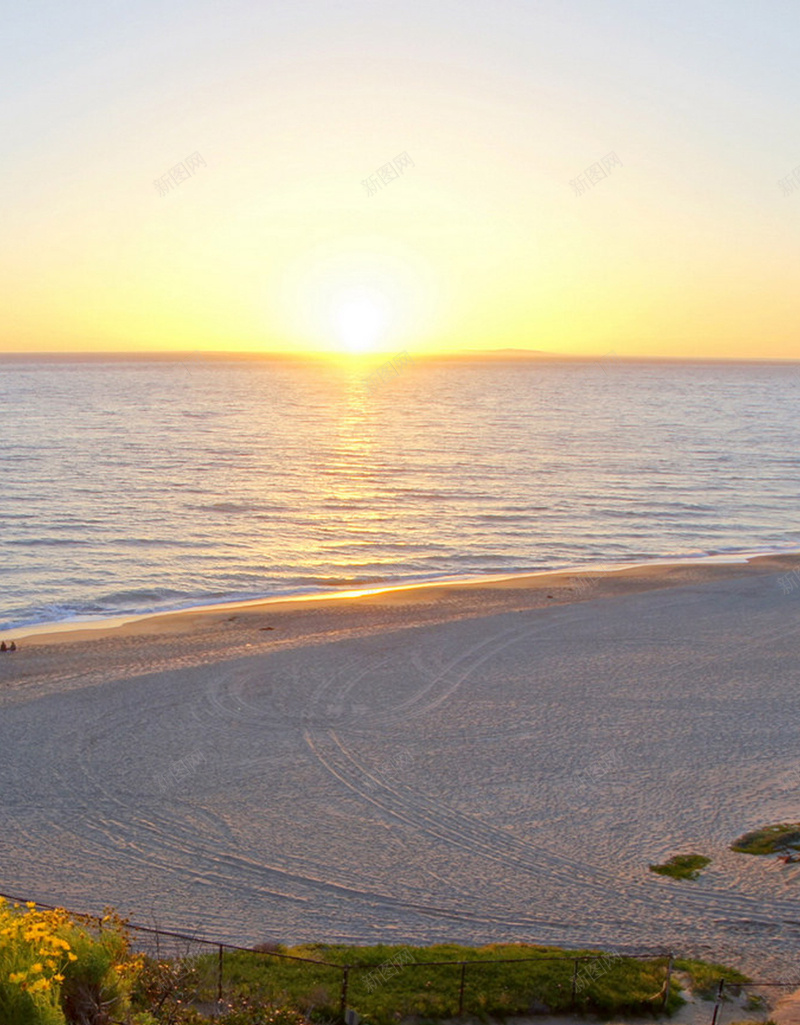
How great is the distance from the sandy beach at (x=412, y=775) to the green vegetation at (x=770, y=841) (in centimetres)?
36

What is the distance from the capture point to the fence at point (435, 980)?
11.7m

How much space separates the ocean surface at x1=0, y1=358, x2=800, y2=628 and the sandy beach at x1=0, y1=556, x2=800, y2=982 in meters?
7.24

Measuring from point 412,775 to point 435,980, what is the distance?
7.30m

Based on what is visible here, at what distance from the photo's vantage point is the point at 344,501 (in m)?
55.6

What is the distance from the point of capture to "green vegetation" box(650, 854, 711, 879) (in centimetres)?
1591

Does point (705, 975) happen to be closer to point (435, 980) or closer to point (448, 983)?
point (448, 983)

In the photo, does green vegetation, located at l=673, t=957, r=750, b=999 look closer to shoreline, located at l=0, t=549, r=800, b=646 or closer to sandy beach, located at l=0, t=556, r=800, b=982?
sandy beach, located at l=0, t=556, r=800, b=982

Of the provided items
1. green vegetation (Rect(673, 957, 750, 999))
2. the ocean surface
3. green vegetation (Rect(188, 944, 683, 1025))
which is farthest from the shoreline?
green vegetation (Rect(673, 957, 750, 999))

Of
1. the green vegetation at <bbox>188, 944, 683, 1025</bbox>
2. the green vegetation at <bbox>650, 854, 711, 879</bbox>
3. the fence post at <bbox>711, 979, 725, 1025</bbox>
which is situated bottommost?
the green vegetation at <bbox>650, 854, 711, 879</bbox>

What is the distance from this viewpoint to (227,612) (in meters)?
33.0

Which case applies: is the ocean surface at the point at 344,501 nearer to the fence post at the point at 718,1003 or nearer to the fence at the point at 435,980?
the fence at the point at 435,980

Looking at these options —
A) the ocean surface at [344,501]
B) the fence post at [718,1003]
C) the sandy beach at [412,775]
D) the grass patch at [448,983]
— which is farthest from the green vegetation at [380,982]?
the ocean surface at [344,501]

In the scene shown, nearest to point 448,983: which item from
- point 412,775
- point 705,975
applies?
point 705,975

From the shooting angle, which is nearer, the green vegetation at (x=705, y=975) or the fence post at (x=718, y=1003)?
the fence post at (x=718, y=1003)
